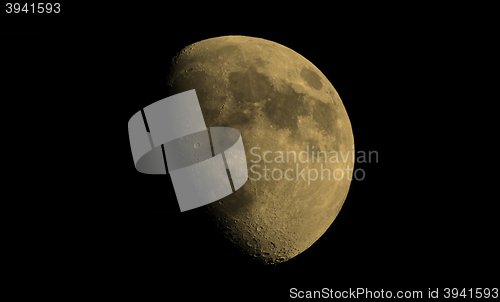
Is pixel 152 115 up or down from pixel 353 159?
up

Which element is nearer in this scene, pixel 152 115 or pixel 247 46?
pixel 152 115

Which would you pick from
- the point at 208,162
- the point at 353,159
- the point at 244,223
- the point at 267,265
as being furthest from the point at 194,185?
the point at 353,159

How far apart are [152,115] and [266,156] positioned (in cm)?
128

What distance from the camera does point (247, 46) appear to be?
6.65m

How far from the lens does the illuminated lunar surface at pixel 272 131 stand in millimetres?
6129

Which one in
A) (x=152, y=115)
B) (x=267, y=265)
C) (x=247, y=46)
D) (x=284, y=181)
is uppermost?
(x=247, y=46)

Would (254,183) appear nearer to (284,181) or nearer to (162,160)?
(284,181)

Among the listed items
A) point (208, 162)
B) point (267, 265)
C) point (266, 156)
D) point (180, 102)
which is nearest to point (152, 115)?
point (180, 102)

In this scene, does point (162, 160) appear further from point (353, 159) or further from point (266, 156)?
point (353, 159)

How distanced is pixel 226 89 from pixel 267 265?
7.27 feet

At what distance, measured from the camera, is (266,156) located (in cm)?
611

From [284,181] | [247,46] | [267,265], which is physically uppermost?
[247,46]

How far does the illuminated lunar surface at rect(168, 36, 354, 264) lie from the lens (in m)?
6.13

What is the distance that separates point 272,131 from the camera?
612 cm
